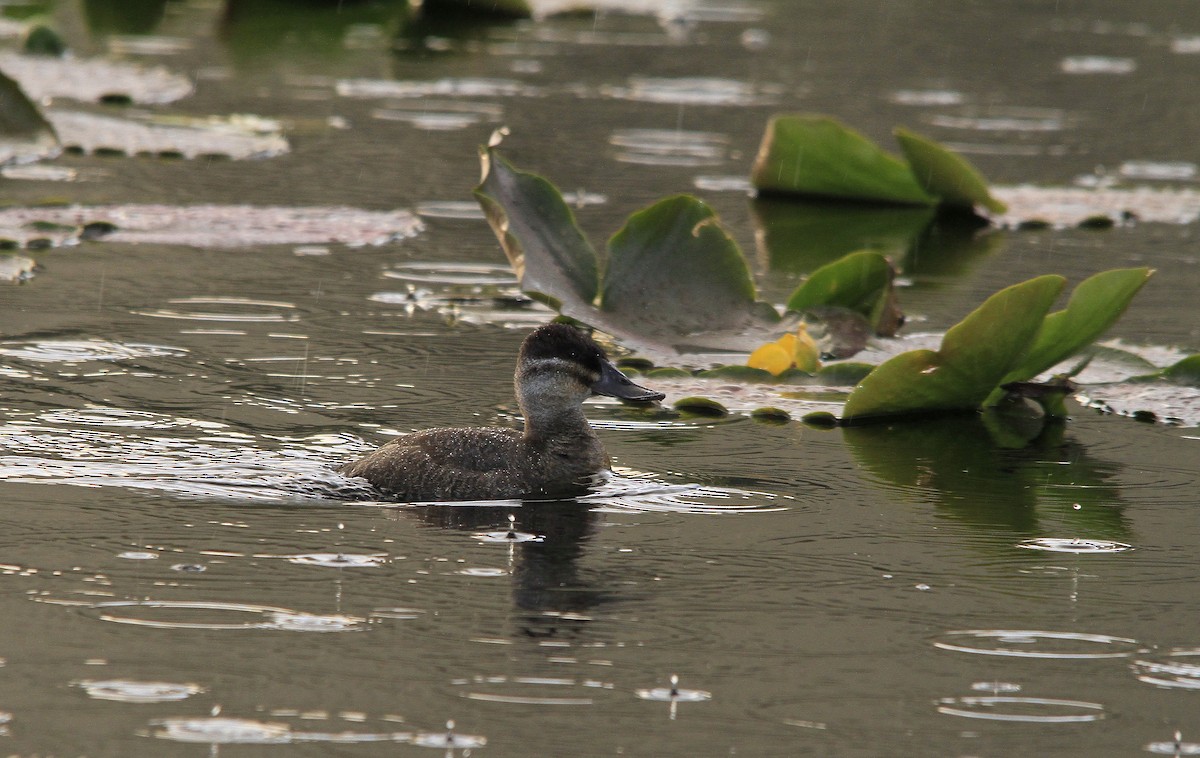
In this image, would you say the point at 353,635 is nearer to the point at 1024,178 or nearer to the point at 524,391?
the point at 524,391

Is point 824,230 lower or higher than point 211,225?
higher

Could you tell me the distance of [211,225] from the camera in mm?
10945

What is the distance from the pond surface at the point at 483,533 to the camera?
15.3 ft

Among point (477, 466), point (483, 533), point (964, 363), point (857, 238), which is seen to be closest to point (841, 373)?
point (964, 363)

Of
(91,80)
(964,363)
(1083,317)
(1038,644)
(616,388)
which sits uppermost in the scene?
(91,80)

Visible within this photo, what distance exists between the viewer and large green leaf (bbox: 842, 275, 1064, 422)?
730 centimetres

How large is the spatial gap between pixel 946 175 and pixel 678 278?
148 inches

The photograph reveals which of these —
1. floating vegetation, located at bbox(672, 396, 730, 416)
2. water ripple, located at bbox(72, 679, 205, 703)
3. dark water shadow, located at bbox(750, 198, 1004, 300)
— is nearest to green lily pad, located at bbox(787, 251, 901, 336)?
floating vegetation, located at bbox(672, 396, 730, 416)

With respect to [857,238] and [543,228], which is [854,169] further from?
[543,228]

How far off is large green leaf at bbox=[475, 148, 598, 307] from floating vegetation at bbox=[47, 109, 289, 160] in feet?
16.2

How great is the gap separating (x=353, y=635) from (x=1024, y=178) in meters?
9.81

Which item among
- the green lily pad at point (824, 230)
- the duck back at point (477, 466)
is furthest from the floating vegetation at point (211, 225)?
the duck back at point (477, 466)

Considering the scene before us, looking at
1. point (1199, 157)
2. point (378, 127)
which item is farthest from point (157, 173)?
point (1199, 157)

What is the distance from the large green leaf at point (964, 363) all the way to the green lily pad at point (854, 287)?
98 cm
